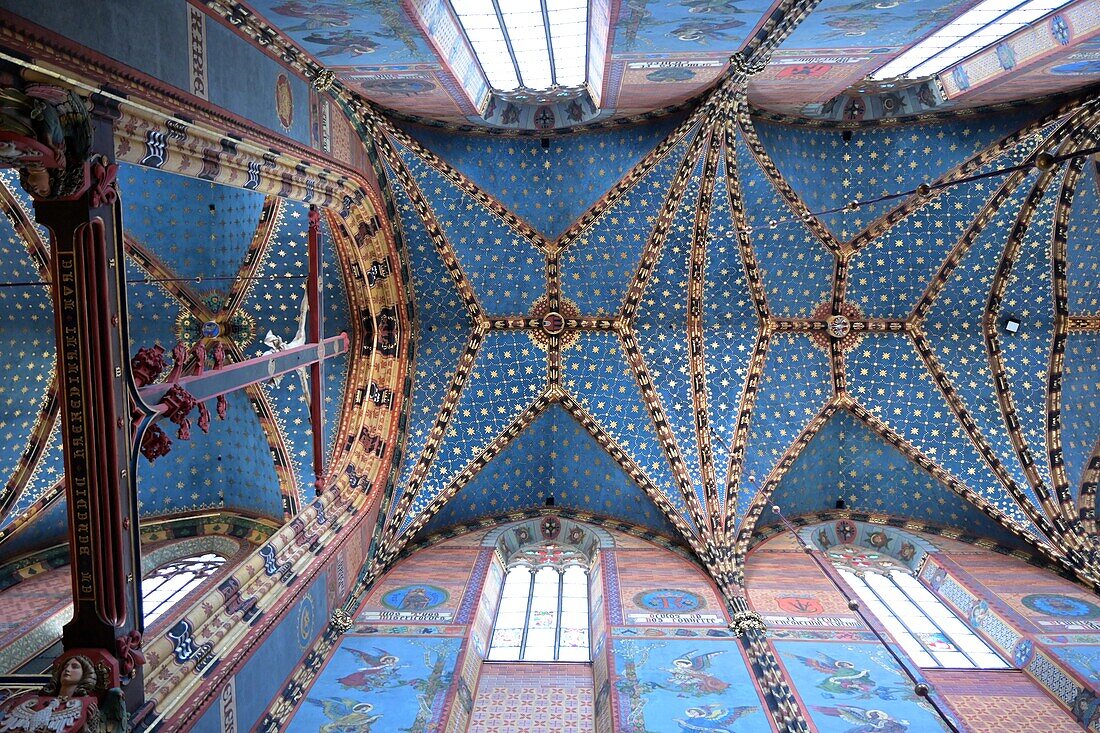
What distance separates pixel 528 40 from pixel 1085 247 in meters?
Result: 9.63

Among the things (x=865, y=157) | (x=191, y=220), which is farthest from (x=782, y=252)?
(x=191, y=220)

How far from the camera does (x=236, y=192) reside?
427 inches

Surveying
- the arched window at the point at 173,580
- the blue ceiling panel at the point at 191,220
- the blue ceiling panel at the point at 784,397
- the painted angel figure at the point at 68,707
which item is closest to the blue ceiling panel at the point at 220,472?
the arched window at the point at 173,580

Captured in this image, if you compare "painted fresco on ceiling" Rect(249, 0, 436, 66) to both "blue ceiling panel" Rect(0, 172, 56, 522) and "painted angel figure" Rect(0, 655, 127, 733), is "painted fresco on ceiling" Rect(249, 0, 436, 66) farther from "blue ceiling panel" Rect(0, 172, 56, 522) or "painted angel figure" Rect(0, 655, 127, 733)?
"blue ceiling panel" Rect(0, 172, 56, 522)

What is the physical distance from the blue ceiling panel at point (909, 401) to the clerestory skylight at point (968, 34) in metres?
4.68

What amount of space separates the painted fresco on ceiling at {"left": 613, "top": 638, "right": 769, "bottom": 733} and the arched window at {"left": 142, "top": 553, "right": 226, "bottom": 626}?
21.9 feet

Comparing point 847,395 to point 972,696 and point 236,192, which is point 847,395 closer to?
point 972,696

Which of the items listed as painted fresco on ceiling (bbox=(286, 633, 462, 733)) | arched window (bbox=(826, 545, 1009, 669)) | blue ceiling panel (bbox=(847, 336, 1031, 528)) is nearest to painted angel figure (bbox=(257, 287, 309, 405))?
painted fresco on ceiling (bbox=(286, 633, 462, 733))

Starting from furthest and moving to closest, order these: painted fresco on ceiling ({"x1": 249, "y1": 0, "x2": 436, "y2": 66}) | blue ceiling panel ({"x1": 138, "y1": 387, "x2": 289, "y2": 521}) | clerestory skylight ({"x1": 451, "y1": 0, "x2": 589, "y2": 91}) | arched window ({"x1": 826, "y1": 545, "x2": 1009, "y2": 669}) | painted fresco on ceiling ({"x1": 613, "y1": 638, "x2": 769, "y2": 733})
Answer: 1. blue ceiling panel ({"x1": 138, "y1": 387, "x2": 289, "y2": 521})
2. arched window ({"x1": 826, "y1": 545, "x2": 1009, "y2": 669})
3. clerestory skylight ({"x1": 451, "y1": 0, "x2": 589, "y2": 91})
4. painted fresco on ceiling ({"x1": 613, "y1": 638, "x2": 769, "y2": 733})
5. painted fresco on ceiling ({"x1": 249, "y1": 0, "x2": 436, "y2": 66})

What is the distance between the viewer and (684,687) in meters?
7.92

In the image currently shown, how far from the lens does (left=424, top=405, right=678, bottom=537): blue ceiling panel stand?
12.0 metres

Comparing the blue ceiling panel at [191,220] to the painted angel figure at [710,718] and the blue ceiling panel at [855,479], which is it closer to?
the painted angel figure at [710,718]

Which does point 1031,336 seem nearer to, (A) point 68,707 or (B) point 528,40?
(B) point 528,40

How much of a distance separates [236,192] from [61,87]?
22.0 feet
